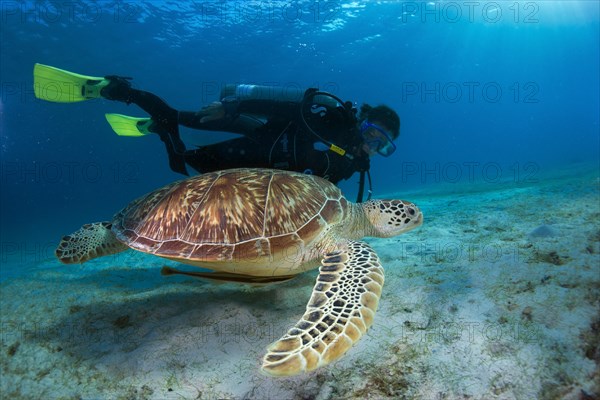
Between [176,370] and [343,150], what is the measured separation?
4.06m

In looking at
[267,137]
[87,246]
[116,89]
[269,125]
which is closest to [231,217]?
[87,246]

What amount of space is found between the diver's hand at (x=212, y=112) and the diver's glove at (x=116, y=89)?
1867 mm

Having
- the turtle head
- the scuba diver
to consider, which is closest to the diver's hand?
Result: the scuba diver

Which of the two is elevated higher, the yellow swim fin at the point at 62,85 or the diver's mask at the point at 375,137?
the yellow swim fin at the point at 62,85

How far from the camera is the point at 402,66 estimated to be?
47.9 metres

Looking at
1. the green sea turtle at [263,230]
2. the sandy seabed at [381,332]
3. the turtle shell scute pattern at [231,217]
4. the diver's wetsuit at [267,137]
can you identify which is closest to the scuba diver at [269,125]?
the diver's wetsuit at [267,137]

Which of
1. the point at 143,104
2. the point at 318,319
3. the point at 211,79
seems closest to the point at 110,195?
the point at 211,79

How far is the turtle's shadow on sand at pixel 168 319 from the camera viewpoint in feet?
9.41

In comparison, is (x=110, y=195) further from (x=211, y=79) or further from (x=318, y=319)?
(x=318, y=319)

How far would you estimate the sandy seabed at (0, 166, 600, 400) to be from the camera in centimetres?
209

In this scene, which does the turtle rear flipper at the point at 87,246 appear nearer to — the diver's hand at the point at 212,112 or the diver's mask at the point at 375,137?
the diver's hand at the point at 212,112

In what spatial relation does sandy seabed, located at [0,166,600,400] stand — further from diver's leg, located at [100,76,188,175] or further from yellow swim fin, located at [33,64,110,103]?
yellow swim fin, located at [33,64,110,103]

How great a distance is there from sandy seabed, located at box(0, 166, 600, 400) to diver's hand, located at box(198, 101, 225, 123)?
144 inches

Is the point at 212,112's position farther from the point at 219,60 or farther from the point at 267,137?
the point at 219,60
